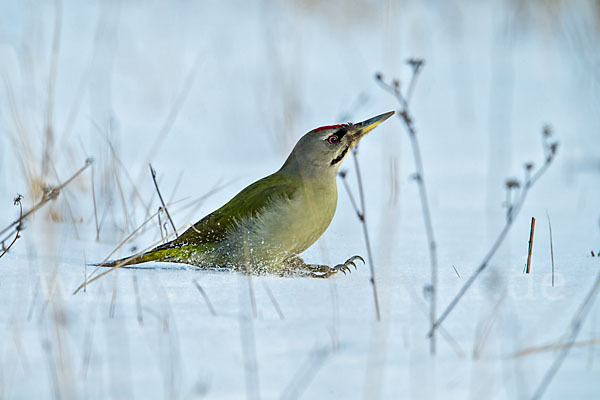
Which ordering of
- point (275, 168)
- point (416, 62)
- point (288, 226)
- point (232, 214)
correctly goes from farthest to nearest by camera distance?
point (275, 168) < point (232, 214) < point (288, 226) < point (416, 62)

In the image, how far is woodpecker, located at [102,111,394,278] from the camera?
3.88 m

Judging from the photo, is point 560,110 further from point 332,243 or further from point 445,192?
point 332,243

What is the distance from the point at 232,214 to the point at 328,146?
68 centimetres

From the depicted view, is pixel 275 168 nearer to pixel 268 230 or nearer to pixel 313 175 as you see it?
pixel 313 175

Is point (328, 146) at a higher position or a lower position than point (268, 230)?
higher

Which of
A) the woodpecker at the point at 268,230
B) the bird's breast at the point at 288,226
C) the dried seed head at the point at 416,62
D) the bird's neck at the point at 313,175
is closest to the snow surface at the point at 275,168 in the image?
the woodpecker at the point at 268,230

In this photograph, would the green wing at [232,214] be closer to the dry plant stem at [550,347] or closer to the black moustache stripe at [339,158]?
the black moustache stripe at [339,158]

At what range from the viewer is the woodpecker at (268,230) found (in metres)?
3.88

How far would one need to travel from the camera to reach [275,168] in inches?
284

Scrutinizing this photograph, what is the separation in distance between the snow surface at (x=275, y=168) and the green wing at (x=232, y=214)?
0.22 metres

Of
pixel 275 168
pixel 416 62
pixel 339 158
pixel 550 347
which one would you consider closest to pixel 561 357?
pixel 550 347

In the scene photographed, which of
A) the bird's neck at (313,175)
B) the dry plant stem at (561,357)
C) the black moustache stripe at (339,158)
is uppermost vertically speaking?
the black moustache stripe at (339,158)

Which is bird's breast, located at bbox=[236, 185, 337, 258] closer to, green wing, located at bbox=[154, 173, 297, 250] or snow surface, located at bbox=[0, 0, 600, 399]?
green wing, located at bbox=[154, 173, 297, 250]

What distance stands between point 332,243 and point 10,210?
7.43ft
